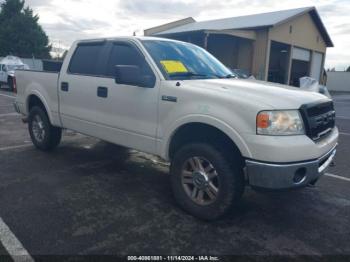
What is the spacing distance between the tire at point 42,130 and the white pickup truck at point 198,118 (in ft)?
2.42

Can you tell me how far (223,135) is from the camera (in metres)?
3.35

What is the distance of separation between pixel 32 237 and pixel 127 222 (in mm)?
909

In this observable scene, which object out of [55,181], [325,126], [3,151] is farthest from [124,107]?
[3,151]

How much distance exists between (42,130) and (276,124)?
441 centimetres

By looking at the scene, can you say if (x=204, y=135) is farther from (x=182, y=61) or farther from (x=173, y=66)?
(x=182, y=61)

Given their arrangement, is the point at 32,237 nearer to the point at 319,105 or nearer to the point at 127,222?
the point at 127,222

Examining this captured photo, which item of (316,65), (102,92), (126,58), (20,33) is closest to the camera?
(126,58)

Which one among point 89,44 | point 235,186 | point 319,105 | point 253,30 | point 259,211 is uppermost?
point 253,30

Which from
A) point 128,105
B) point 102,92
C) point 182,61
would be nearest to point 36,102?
point 102,92

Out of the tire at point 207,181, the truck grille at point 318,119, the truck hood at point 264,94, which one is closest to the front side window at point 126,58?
the truck hood at point 264,94

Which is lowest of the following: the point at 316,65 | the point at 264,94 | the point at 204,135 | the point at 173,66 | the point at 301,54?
the point at 204,135

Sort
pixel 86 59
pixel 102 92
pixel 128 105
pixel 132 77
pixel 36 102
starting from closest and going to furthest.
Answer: pixel 132 77
pixel 128 105
pixel 102 92
pixel 86 59
pixel 36 102

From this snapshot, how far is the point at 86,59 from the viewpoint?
4922mm

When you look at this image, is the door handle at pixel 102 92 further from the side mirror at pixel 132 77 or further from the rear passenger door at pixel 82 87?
the side mirror at pixel 132 77
